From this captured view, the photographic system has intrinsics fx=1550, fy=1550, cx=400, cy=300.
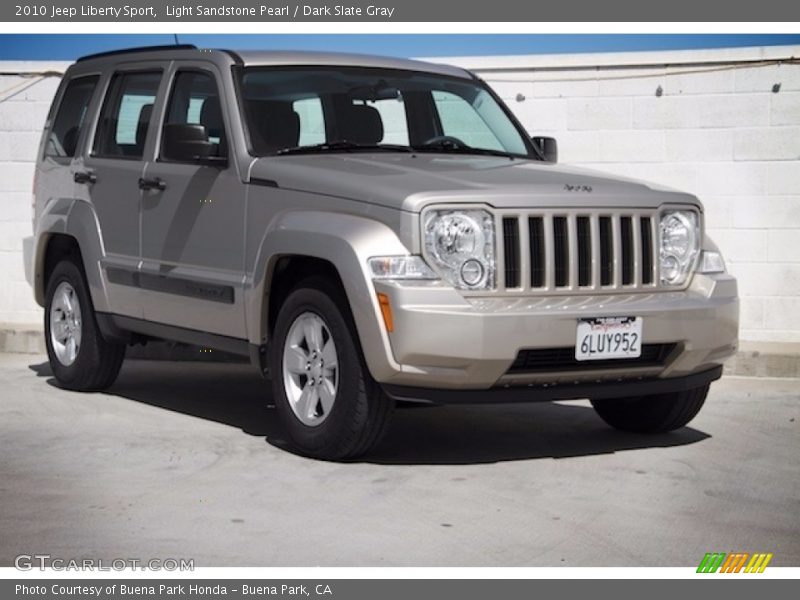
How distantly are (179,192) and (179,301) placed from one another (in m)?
0.58

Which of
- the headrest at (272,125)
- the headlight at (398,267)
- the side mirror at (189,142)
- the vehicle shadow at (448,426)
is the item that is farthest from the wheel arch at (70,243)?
the headlight at (398,267)

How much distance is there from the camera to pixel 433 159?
779cm

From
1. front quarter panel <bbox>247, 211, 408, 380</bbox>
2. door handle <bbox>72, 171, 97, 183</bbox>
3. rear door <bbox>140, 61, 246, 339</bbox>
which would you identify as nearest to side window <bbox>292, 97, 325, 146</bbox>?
rear door <bbox>140, 61, 246, 339</bbox>

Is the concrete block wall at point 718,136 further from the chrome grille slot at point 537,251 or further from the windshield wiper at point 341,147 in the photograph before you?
the chrome grille slot at point 537,251

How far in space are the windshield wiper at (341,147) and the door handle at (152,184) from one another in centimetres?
95

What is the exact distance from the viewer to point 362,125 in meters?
8.13

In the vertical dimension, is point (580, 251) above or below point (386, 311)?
above

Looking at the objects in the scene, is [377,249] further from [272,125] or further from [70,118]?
[70,118]

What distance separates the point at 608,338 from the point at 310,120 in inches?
81.2

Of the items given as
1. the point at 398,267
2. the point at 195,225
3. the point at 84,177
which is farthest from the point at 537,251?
the point at 84,177

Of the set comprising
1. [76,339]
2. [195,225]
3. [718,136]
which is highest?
[718,136]

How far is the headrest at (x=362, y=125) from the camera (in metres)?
8.05

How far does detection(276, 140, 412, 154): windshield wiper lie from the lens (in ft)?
25.6

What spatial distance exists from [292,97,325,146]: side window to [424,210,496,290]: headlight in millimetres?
1307
